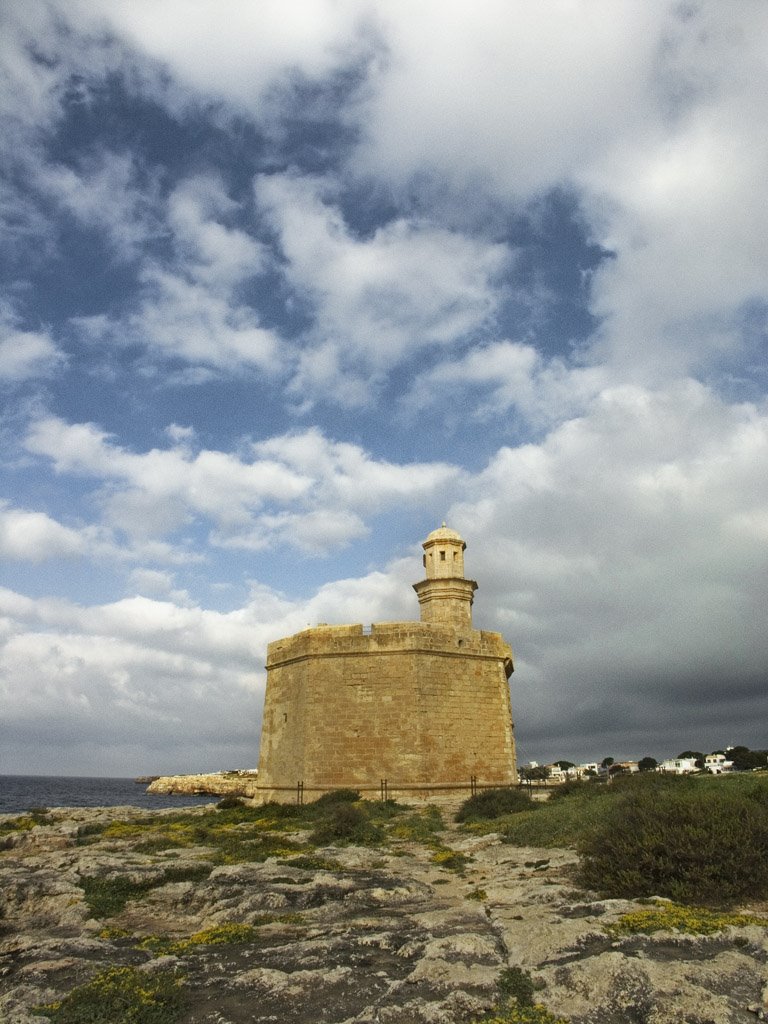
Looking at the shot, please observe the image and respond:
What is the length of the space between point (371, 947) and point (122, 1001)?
245 centimetres

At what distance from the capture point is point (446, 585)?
27703mm

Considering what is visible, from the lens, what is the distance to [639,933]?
20.5 ft

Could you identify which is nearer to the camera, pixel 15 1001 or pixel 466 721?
pixel 15 1001

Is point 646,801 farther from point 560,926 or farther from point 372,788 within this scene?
point 372,788

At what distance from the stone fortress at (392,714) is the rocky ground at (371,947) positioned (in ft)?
39.5

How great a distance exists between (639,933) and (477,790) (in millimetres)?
18576

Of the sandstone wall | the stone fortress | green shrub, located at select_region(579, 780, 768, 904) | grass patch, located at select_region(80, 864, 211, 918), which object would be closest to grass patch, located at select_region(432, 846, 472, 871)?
green shrub, located at select_region(579, 780, 768, 904)

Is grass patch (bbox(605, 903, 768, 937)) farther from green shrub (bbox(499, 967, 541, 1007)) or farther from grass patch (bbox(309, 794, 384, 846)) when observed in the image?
grass patch (bbox(309, 794, 384, 846))

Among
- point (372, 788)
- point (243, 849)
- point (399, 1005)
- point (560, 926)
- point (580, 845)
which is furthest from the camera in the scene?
point (372, 788)

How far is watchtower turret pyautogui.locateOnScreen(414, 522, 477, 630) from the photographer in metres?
27.6

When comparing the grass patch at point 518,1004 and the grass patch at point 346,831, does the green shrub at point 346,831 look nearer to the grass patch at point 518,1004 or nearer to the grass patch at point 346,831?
the grass patch at point 346,831

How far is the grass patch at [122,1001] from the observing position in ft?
16.6

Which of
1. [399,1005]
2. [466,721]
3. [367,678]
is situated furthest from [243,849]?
[466,721]

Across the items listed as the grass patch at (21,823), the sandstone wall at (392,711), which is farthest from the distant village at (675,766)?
the grass patch at (21,823)
